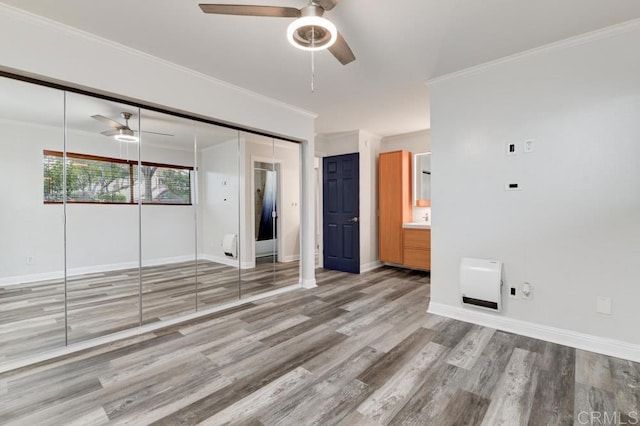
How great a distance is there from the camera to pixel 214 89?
317 centimetres

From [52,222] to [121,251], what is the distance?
0.59 m

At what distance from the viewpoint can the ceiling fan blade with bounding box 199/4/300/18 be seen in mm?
1652

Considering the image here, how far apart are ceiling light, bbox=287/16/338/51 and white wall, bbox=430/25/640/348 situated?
6.30 feet

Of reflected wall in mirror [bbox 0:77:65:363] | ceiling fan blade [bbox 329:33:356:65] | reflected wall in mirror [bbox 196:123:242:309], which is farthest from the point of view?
reflected wall in mirror [bbox 196:123:242:309]

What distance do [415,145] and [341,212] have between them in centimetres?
197

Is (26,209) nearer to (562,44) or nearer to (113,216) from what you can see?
(113,216)

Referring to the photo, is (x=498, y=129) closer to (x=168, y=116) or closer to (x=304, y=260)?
(x=304, y=260)

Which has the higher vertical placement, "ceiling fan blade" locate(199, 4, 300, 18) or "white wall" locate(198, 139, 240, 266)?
"ceiling fan blade" locate(199, 4, 300, 18)

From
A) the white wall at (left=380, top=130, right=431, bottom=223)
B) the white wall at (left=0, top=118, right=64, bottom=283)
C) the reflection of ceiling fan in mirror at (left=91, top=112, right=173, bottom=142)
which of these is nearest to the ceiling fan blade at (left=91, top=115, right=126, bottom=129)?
the reflection of ceiling fan in mirror at (left=91, top=112, right=173, bottom=142)

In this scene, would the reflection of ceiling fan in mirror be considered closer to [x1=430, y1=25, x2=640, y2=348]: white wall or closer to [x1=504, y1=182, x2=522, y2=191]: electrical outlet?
[x1=430, y1=25, x2=640, y2=348]: white wall

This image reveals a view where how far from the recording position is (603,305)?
2391mm

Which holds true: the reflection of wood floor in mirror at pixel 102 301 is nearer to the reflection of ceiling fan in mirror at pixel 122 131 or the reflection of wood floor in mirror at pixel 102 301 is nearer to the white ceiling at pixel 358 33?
the reflection of ceiling fan in mirror at pixel 122 131

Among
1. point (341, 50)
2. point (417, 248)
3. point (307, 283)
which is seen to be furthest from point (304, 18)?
point (417, 248)

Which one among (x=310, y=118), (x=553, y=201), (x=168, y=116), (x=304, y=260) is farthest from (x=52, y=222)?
(x=553, y=201)
